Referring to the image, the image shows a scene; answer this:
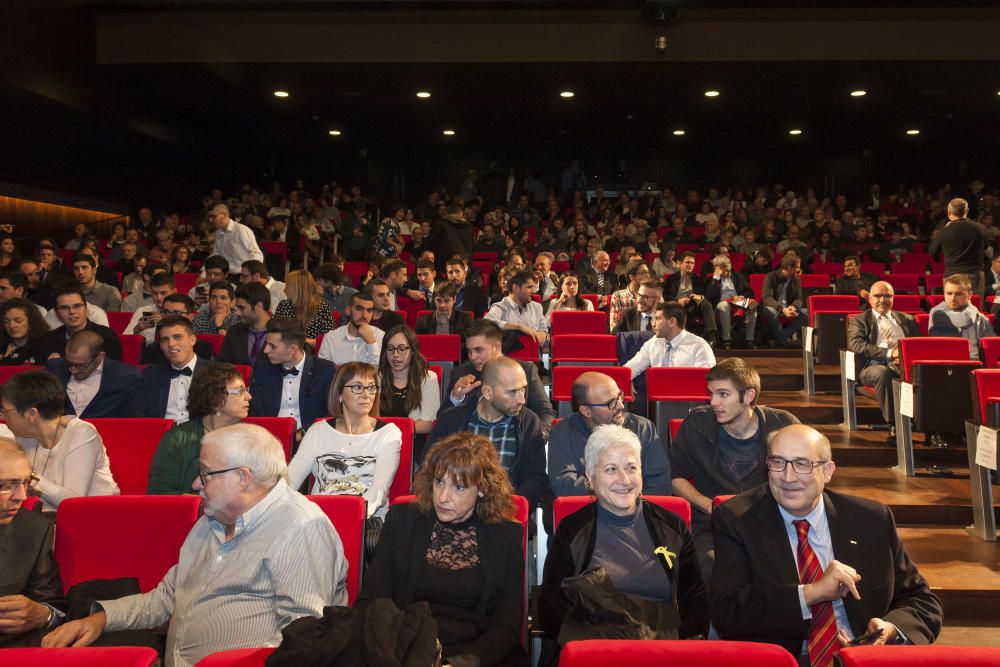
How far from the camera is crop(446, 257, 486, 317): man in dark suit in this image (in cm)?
662

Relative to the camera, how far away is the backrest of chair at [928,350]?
15.4ft

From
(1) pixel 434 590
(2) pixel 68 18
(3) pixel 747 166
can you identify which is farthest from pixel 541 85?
(1) pixel 434 590

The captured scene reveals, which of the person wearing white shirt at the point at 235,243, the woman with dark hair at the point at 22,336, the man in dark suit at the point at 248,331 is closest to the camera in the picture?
the woman with dark hair at the point at 22,336

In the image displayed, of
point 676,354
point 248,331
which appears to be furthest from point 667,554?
point 248,331

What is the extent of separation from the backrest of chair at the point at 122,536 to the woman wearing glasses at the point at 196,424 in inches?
24.1

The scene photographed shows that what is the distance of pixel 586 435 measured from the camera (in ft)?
9.96

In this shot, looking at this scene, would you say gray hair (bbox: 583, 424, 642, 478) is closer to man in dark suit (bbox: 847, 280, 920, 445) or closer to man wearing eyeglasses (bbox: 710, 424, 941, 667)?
man wearing eyeglasses (bbox: 710, 424, 941, 667)

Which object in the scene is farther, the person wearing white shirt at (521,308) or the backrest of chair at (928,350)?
the person wearing white shirt at (521,308)

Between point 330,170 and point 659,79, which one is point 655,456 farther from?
point 330,170

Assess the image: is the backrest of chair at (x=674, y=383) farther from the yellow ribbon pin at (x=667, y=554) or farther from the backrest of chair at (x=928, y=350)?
the yellow ribbon pin at (x=667, y=554)

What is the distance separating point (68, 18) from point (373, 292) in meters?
5.43

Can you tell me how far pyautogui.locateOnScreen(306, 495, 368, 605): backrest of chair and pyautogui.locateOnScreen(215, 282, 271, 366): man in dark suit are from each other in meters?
2.46

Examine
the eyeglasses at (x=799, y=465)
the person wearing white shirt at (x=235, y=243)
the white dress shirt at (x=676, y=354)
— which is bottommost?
the eyeglasses at (x=799, y=465)

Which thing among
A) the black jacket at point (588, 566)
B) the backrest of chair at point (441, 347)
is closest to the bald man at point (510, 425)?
the black jacket at point (588, 566)
